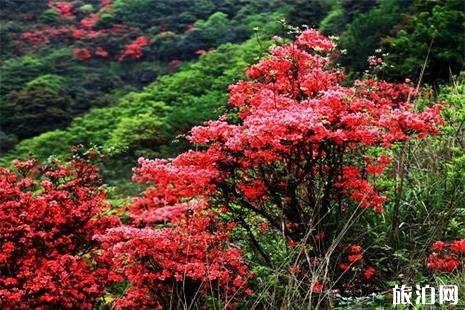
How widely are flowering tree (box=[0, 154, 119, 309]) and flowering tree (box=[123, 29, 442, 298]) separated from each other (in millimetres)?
1045

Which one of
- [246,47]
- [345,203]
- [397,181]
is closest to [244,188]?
[345,203]

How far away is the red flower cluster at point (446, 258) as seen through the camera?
146 inches

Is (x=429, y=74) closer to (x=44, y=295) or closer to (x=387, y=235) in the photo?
(x=387, y=235)

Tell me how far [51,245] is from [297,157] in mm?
2373

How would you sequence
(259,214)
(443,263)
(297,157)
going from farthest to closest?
(259,214) → (297,157) → (443,263)

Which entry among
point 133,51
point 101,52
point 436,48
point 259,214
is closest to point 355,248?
point 259,214

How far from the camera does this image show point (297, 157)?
403cm

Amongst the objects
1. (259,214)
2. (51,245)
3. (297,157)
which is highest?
(297,157)

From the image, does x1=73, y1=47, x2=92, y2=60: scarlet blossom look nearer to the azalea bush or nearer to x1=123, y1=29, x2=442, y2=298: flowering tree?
the azalea bush

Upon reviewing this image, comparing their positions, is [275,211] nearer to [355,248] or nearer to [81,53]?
[355,248]

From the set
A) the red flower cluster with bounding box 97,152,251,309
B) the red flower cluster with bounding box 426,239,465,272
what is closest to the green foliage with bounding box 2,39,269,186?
the red flower cluster with bounding box 97,152,251,309

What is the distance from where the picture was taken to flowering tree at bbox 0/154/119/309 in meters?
4.81

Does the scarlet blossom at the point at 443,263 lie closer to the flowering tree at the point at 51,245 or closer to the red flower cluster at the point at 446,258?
the red flower cluster at the point at 446,258

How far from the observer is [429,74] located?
42.4 feet
